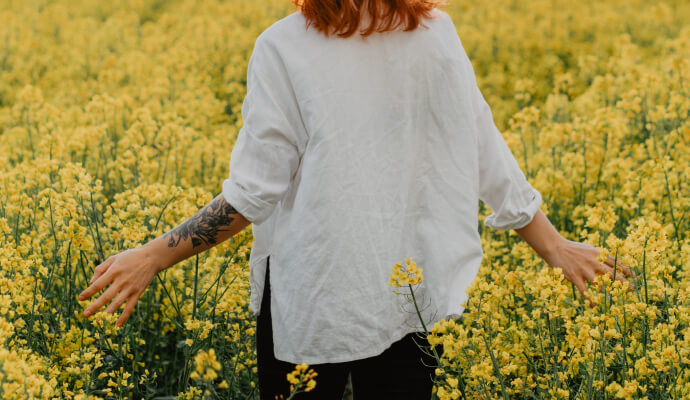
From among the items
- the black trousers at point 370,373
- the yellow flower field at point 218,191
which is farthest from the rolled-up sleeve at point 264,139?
the yellow flower field at point 218,191

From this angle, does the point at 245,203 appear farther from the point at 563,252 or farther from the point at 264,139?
the point at 563,252

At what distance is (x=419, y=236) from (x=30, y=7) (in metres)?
9.60

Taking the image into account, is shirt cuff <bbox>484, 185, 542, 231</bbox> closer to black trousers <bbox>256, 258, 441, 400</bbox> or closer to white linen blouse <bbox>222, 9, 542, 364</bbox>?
white linen blouse <bbox>222, 9, 542, 364</bbox>

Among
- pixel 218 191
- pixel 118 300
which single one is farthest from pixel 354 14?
pixel 218 191

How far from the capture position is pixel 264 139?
155 centimetres

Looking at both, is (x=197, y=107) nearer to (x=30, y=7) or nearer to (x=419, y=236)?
(x=419, y=236)

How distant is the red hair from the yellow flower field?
566 millimetres

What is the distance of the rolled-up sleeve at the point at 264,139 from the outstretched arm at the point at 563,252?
70cm

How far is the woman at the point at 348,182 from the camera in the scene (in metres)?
1.55

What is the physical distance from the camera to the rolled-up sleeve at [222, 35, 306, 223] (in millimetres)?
1556

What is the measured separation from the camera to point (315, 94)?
1538 mm

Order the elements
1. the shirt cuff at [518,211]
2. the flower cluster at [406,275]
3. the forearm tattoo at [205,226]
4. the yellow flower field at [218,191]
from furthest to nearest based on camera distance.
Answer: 1. the yellow flower field at [218,191]
2. the shirt cuff at [518,211]
3. the forearm tattoo at [205,226]
4. the flower cluster at [406,275]

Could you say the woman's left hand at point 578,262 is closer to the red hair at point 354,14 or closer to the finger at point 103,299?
the red hair at point 354,14

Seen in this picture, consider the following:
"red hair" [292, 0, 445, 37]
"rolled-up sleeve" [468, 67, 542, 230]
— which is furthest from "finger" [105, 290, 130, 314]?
"rolled-up sleeve" [468, 67, 542, 230]
